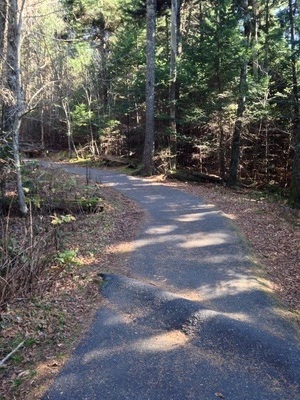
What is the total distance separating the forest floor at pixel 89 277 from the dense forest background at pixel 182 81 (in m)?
2.56

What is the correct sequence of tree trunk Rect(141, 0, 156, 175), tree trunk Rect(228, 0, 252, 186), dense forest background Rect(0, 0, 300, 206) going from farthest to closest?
1. tree trunk Rect(141, 0, 156, 175)
2. tree trunk Rect(228, 0, 252, 186)
3. dense forest background Rect(0, 0, 300, 206)

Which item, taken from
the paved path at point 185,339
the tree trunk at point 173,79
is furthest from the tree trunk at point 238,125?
the paved path at point 185,339

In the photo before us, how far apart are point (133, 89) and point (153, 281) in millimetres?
15293

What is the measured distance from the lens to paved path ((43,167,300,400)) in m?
3.18

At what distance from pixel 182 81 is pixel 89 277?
1285cm

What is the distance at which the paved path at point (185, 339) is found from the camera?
3.18m

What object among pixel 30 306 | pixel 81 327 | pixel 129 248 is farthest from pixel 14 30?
pixel 81 327

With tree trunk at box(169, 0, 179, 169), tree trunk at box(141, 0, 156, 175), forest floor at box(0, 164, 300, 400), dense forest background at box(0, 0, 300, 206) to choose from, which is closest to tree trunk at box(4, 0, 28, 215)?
dense forest background at box(0, 0, 300, 206)

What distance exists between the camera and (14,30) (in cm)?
709

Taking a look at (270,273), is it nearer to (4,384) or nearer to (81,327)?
(81,327)

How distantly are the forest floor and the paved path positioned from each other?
0.78 ft

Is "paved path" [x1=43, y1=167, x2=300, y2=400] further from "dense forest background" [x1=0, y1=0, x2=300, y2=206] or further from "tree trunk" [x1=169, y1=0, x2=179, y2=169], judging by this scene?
"tree trunk" [x1=169, y1=0, x2=179, y2=169]

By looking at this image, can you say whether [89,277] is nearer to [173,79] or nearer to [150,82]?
[150,82]

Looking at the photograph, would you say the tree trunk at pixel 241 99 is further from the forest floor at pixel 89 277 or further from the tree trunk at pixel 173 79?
the forest floor at pixel 89 277
